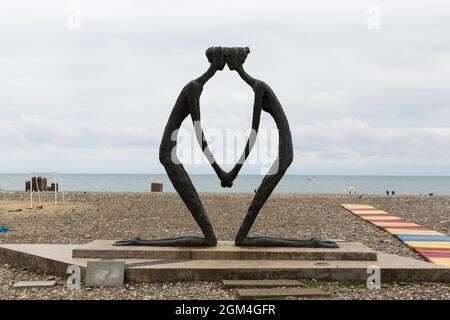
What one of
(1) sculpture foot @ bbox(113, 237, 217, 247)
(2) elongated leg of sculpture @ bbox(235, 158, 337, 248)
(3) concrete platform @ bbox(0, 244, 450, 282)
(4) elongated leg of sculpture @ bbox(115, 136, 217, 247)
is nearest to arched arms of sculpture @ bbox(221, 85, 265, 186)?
(2) elongated leg of sculpture @ bbox(235, 158, 337, 248)

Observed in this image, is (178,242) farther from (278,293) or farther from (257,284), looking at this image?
(278,293)

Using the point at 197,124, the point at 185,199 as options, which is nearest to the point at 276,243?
the point at 185,199

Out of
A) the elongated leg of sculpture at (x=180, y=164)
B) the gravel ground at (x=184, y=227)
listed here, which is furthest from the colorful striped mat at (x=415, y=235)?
the elongated leg of sculpture at (x=180, y=164)

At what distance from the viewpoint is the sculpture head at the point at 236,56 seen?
8055 mm

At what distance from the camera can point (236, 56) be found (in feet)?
26.4

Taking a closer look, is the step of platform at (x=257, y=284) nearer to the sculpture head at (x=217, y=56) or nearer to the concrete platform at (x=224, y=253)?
the concrete platform at (x=224, y=253)

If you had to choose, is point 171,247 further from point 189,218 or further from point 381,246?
point 189,218

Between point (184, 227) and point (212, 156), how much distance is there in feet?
18.7

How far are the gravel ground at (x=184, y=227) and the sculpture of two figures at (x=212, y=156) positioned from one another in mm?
1305

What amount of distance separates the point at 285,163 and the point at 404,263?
229 cm

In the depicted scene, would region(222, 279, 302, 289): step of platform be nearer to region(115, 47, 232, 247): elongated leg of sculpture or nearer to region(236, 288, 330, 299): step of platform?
region(236, 288, 330, 299): step of platform

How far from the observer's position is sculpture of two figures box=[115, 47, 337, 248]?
26.4 ft

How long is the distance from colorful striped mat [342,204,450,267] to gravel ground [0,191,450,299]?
254mm
